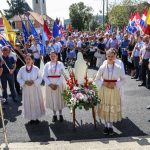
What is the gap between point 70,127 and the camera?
821 cm

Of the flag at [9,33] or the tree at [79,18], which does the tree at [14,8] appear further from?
the flag at [9,33]

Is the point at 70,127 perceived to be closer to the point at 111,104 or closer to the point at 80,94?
the point at 80,94

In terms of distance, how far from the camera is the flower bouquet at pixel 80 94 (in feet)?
25.0

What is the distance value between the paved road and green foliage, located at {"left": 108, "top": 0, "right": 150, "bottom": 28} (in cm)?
3978

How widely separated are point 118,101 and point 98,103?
0.46m

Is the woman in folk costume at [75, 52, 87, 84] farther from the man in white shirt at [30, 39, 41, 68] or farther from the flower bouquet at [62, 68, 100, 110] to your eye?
the man in white shirt at [30, 39, 41, 68]

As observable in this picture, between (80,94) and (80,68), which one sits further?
(80,68)

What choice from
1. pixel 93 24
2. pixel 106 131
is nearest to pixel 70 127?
pixel 106 131

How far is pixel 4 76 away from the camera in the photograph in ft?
36.3

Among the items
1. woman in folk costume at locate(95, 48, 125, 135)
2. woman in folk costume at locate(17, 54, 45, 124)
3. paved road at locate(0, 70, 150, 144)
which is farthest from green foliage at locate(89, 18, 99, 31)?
woman in folk costume at locate(95, 48, 125, 135)

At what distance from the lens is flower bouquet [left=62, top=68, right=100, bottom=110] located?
762cm

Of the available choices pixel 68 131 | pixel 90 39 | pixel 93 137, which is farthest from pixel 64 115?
pixel 90 39

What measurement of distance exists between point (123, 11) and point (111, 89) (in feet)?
143

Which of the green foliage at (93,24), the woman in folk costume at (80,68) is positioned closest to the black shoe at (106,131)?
the woman in folk costume at (80,68)
